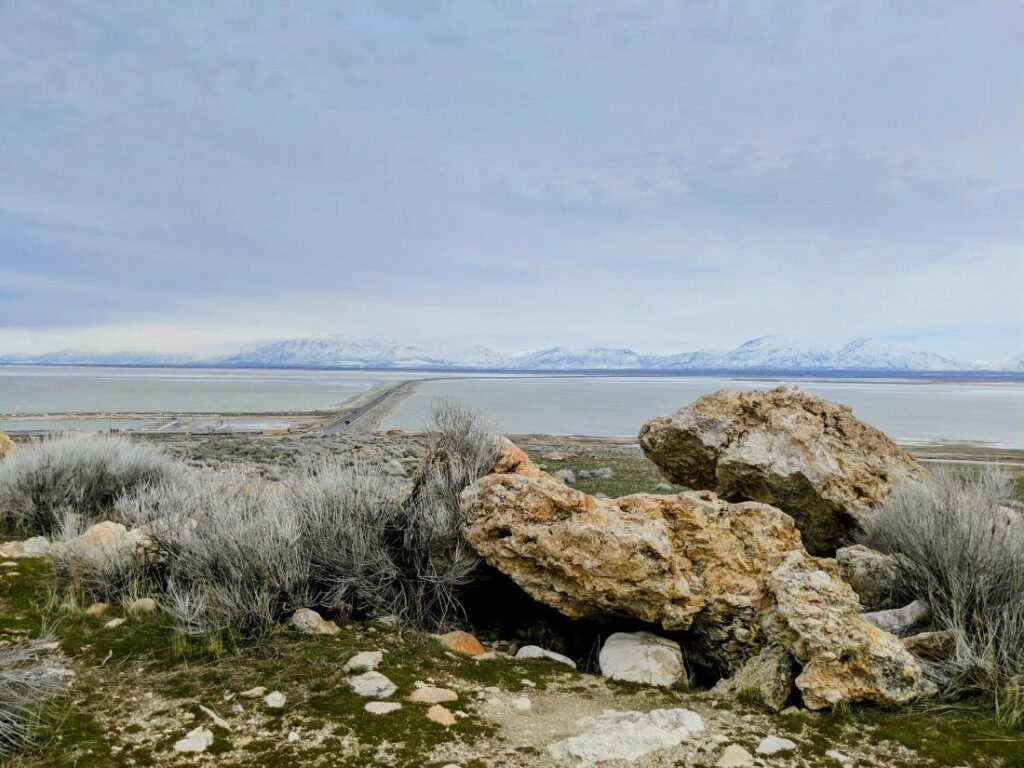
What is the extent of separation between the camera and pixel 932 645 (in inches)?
180

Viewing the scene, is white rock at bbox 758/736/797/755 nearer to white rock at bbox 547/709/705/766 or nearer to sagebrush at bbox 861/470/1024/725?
white rock at bbox 547/709/705/766

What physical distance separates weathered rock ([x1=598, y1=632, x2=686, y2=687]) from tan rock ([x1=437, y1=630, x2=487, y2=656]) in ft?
3.08

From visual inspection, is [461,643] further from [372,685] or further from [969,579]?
[969,579]

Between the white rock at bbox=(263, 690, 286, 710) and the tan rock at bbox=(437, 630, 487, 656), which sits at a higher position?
the white rock at bbox=(263, 690, 286, 710)

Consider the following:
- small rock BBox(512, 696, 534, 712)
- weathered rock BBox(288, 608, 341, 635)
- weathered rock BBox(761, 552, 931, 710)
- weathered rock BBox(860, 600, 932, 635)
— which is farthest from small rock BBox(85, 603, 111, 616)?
weathered rock BBox(860, 600, 932, 635)

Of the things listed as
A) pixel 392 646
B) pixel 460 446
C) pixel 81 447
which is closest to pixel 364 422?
pixel 81 447

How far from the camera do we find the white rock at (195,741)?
3.47 metres

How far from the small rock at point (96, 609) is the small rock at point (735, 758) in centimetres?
489

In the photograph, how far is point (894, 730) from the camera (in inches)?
147

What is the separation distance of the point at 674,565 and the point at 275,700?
2.95 meters

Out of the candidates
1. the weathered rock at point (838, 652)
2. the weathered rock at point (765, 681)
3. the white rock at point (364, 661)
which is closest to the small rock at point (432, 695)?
the white rock at point (364, 661)

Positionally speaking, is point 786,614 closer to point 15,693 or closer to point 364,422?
point 15,693

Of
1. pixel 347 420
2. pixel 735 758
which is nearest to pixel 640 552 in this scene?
pixel 735 758

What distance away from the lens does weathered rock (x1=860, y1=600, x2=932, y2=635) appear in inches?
201
